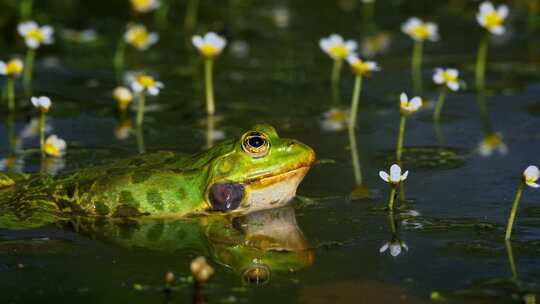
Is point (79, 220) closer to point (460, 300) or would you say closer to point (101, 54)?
point (460, 300)

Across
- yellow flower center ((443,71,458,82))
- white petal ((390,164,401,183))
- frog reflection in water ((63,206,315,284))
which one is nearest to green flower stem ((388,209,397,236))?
white petal ((390,164,401,183))

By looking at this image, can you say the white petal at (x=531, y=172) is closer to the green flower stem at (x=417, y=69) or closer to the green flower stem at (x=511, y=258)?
the green flower stem at (x=511, y=258)

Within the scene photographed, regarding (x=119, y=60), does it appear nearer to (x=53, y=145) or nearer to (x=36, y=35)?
(x=36, y=35)

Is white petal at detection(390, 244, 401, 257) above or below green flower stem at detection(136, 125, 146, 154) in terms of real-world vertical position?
below

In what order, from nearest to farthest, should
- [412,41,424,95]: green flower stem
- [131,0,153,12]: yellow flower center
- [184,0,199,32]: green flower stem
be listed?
[412,41,424,95]: green flower stem
[131,0,153,12]: yellow flower center
[184,0,199,32]: green flower stem

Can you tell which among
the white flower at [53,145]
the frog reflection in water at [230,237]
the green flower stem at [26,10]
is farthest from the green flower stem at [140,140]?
the green flower stem at [26,10]

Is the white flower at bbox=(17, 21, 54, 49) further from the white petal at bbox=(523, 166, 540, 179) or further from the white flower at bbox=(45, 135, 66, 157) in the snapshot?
the white petal at bbox=(523, 166, 540, 179)

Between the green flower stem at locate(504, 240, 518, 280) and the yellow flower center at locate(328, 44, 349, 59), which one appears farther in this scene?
the yellow flower center at locate(328, 44, 349, 59)

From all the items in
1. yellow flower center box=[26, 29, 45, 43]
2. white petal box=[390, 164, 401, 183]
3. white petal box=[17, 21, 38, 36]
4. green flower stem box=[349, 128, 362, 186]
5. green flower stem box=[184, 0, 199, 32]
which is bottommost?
white petal box=[390, 164, 401, 183]

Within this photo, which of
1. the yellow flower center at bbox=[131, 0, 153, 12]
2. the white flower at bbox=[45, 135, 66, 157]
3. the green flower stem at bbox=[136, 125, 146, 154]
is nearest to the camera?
the white flower at bbox=[45, 135, 66, 157]
